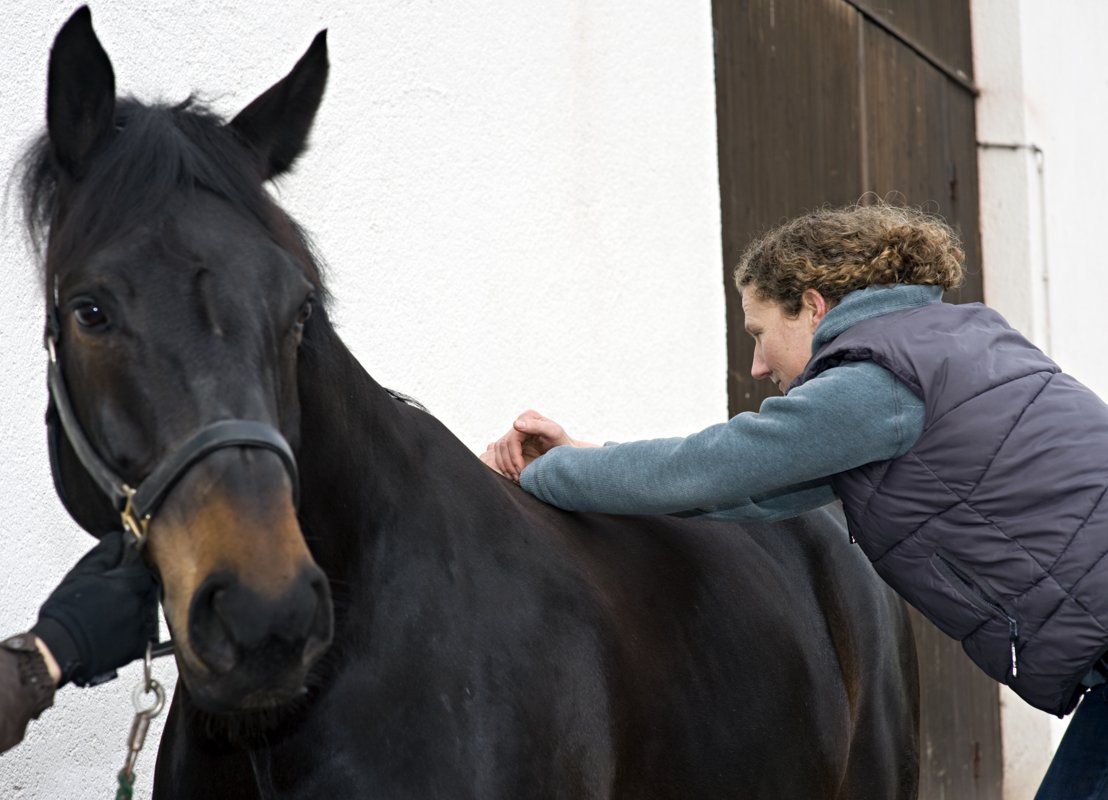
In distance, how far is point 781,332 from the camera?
9.25 ft

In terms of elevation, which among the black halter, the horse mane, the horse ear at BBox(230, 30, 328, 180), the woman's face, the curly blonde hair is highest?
the horse ear at BBox(230, 30, 328, 180)

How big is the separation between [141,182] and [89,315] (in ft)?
0.71

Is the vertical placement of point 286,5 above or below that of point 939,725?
above

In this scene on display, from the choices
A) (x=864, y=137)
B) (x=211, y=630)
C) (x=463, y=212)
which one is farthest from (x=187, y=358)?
(x=864, y=137)

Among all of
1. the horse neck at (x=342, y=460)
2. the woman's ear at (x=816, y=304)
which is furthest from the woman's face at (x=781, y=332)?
the horse neck at (x=342, y=460)

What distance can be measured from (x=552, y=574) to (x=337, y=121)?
1813 millimetres

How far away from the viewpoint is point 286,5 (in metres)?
3.68

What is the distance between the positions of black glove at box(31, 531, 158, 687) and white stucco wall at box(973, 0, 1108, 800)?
654 cm

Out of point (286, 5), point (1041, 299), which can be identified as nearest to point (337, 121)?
point (286, 5)

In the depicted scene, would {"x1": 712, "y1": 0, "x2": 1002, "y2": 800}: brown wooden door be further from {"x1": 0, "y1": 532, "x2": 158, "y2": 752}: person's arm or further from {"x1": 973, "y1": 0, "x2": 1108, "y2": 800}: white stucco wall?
{"x1": 0, "y1": 532, "x2": 158, "y2": 752}: person's arm

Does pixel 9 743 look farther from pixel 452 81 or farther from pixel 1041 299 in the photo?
pixel 1041 299

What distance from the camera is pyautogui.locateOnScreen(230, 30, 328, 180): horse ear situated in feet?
7.36

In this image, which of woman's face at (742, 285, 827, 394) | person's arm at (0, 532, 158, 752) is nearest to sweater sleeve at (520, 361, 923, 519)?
woman's face at (742, 285, 827, 394)

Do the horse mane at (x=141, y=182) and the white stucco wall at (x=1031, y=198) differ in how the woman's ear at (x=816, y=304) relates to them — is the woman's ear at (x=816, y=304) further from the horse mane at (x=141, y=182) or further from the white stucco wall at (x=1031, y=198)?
the white stucco wall at (x=1031, y=198)
